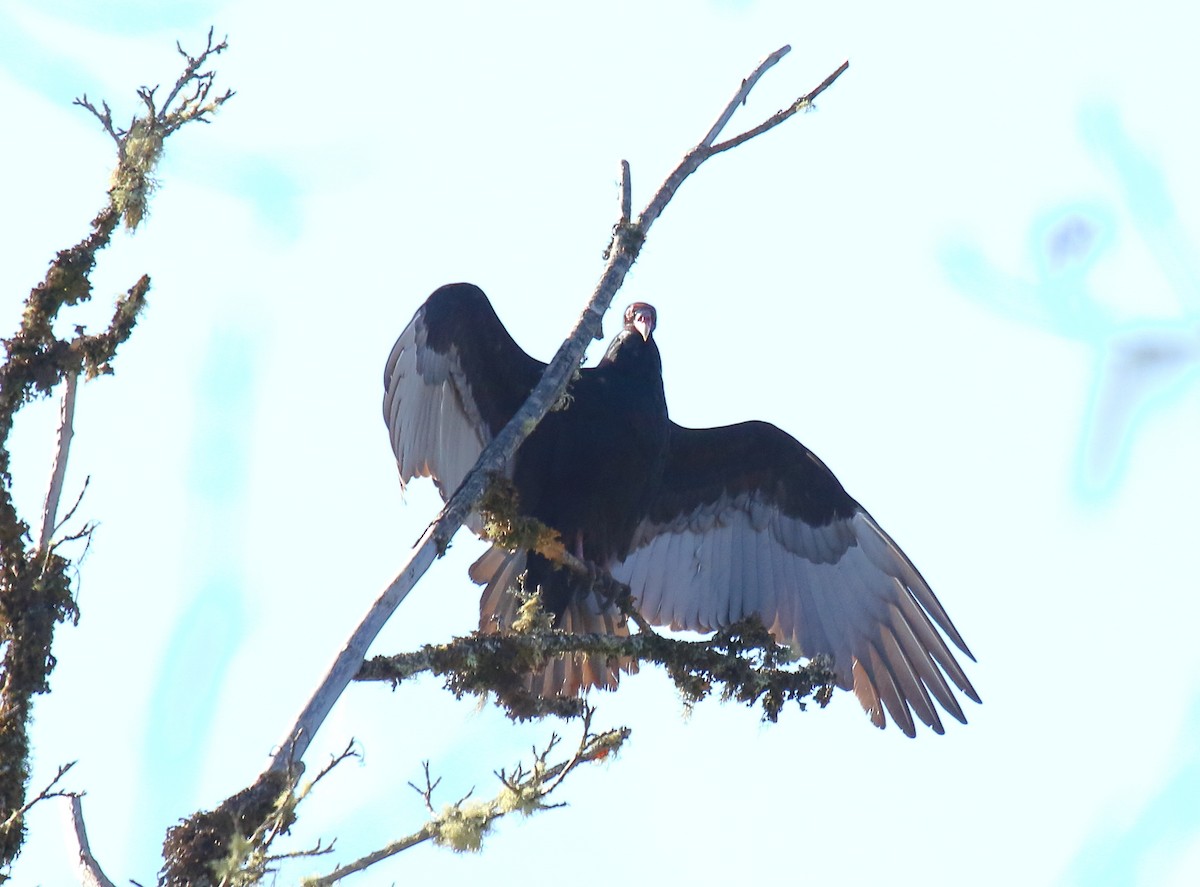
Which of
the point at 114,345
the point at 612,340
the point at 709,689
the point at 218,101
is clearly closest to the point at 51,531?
the point at 114,345

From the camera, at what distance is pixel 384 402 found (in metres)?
6.00

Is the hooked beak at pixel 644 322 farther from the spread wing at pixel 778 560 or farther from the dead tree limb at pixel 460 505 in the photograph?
the dead tree limb at pixel 460 505

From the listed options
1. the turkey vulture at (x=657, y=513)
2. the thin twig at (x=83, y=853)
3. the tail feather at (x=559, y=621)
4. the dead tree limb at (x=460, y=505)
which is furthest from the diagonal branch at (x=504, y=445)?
the tail feather at (x=559, y=621)

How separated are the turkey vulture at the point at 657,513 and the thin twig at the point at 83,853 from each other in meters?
1.82

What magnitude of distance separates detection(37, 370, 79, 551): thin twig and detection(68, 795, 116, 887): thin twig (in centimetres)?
65

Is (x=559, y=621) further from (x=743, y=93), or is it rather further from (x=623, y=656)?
(x=743, y=93)

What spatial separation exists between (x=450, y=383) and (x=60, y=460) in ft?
7.15

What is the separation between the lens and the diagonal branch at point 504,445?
406 cm

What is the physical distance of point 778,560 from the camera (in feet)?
22.1

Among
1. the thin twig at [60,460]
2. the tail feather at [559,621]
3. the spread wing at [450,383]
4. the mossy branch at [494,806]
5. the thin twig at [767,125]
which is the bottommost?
the mossy branch at [494,806]

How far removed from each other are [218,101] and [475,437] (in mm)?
2110

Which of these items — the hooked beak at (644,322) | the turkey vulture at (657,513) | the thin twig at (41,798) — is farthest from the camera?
the hooked beak at (644,322)

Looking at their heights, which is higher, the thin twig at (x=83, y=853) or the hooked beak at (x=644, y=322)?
the hooked beak at (x=644, y=322)

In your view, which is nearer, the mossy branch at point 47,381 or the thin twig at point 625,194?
the mossy branch at point 47,381
